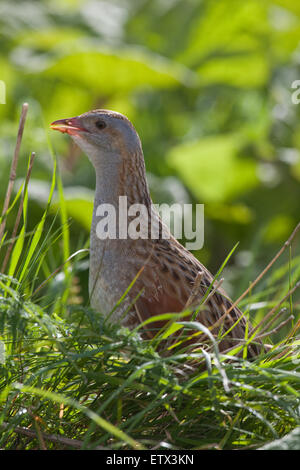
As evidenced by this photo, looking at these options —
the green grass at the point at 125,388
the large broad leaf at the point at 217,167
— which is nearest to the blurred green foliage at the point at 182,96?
the large broad leaf at the point at 217,167

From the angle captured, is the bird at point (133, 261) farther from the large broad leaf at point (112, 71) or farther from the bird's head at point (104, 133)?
the large broad leaf at point (112, 71)

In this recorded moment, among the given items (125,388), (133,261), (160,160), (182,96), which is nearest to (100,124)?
(133,261)

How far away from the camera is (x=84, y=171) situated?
4.46 meters

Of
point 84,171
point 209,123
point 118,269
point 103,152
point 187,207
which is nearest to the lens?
point 118,269

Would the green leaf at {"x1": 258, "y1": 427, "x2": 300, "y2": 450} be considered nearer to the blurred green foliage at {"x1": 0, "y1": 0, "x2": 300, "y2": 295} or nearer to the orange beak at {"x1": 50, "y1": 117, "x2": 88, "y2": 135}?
the orange beak at {"x1": 50, "y1": 117, "x2": 88, "y2": 135}

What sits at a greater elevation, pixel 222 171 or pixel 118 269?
pixel 222 171

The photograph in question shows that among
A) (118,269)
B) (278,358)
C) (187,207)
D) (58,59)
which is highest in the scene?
(58,59)

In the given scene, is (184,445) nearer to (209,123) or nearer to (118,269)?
(118,269)

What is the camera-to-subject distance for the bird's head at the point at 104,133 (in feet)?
7.56

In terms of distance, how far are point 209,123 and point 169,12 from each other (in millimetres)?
1048

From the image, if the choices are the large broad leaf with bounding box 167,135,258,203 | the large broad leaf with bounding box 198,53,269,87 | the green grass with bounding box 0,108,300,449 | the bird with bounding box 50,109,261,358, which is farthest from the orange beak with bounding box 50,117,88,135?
the large broad leaf with bounding box 198,53,269,87

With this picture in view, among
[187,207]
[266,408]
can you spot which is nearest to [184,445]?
[266,408]

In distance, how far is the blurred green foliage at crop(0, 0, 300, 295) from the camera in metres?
4.45

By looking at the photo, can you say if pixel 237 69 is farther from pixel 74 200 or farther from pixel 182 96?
pixel 74 200
